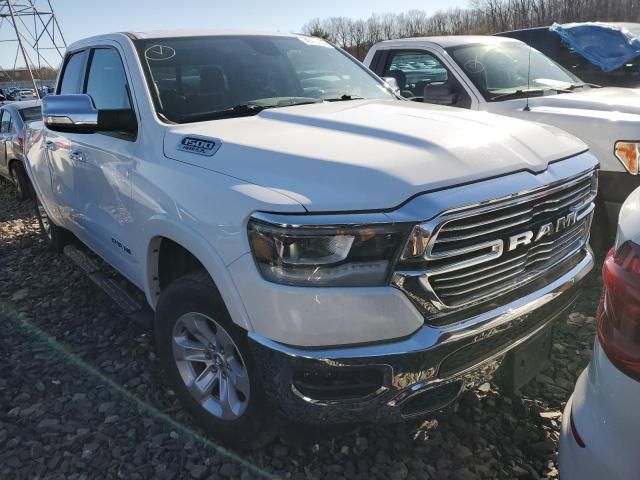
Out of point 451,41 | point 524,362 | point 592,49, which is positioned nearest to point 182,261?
point 524,362

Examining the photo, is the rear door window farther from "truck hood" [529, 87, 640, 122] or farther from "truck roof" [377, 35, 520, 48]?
"truck hood" [529, 87, 640, 122]

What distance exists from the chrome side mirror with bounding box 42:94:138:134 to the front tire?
38.9 inches

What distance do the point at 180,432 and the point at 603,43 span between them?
22.1 feet

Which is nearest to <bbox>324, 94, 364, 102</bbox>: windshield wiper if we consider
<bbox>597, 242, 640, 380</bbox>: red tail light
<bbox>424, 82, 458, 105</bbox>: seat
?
<bbox>424, 82, 458, 105</bbox>: seat

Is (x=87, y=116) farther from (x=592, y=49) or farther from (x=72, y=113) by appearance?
(x=592, y=49)

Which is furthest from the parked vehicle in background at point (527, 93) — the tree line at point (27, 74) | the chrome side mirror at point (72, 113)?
the tree line at point (27, 74)

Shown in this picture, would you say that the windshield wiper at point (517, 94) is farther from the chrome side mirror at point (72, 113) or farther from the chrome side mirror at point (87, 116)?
the chrome side mirror at point (72, 113)

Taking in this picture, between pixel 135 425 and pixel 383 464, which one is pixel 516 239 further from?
pixel 135 425

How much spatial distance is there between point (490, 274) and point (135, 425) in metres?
1.93

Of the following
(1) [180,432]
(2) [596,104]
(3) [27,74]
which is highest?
(2) [596,104]

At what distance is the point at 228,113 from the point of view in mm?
2967

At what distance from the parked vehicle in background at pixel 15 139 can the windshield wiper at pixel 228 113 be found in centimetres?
591

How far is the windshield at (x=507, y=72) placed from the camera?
16.1ft

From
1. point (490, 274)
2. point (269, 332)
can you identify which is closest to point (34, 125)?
point (269, 332)
